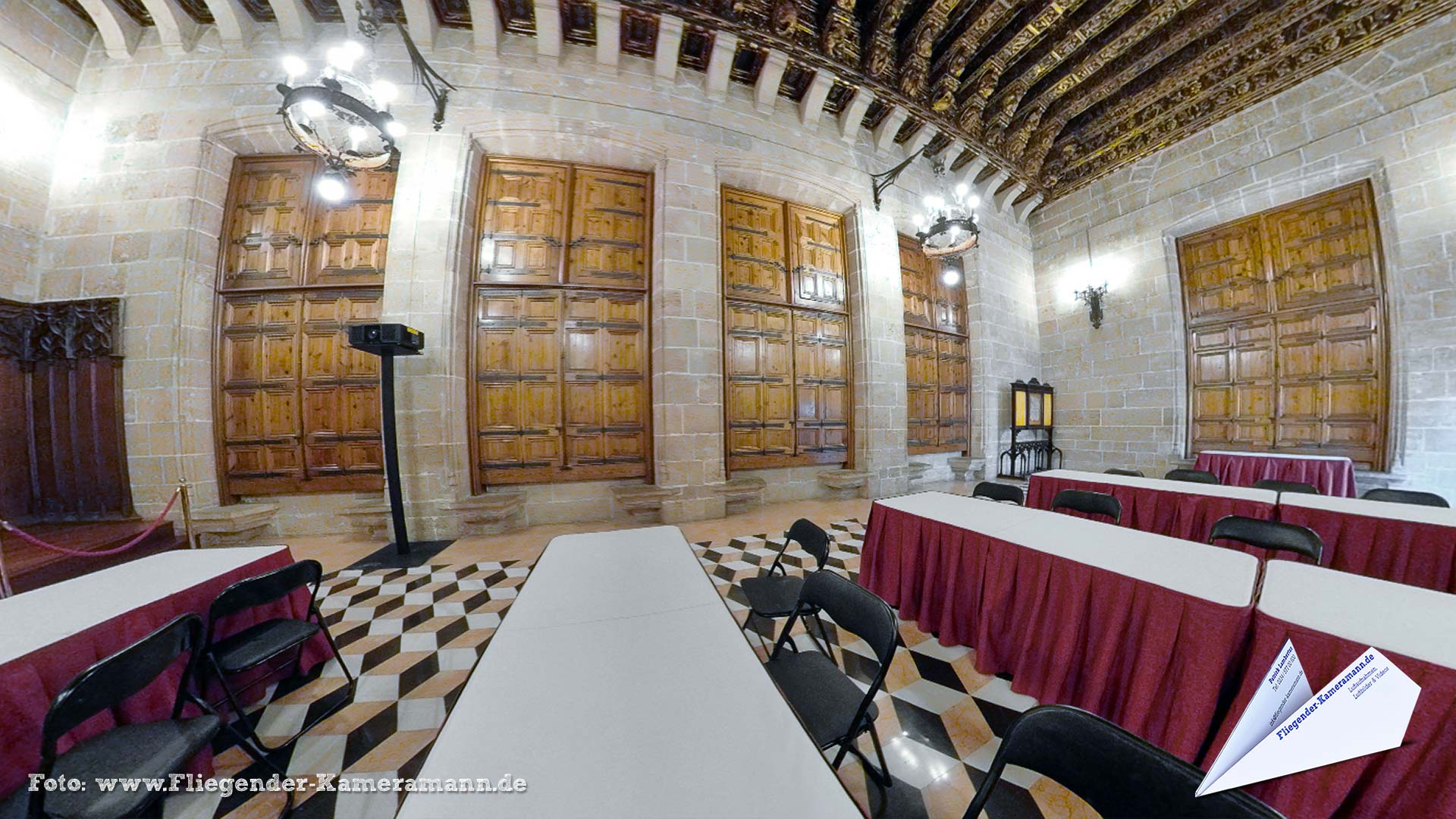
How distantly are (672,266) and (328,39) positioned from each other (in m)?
4.89

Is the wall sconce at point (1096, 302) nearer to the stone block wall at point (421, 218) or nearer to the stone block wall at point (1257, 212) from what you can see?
the stone block wall at point (1257, 212)

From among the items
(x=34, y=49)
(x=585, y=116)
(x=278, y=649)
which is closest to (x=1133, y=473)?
Answer: (x=278, y=649)

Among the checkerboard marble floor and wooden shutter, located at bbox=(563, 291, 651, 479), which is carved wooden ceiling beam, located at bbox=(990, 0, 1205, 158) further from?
the checkerboard marble floor

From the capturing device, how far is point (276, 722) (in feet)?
6.40

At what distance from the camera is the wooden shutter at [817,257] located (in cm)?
597

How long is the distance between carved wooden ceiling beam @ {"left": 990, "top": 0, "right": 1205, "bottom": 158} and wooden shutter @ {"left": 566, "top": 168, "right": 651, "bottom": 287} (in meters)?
5.80

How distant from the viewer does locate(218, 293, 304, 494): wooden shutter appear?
4574 millimetres

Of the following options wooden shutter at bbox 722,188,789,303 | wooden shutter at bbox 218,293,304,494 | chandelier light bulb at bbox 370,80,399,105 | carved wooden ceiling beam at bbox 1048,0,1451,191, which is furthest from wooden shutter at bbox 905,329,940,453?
wooden shutter at bbox 218,293,304,494

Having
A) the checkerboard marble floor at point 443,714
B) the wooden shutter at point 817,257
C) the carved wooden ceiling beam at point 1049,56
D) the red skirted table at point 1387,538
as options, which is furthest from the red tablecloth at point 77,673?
the carved wooden ceiling beam at point 1049,56

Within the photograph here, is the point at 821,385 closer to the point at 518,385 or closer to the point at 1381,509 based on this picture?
the point at 518,385

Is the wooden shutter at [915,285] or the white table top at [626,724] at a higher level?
the wooden shutter at [915,285]

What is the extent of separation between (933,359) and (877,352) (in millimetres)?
1779

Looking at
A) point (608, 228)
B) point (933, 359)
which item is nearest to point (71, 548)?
point (608, 228)

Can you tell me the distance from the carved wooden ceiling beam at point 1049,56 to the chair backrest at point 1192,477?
527 cm
